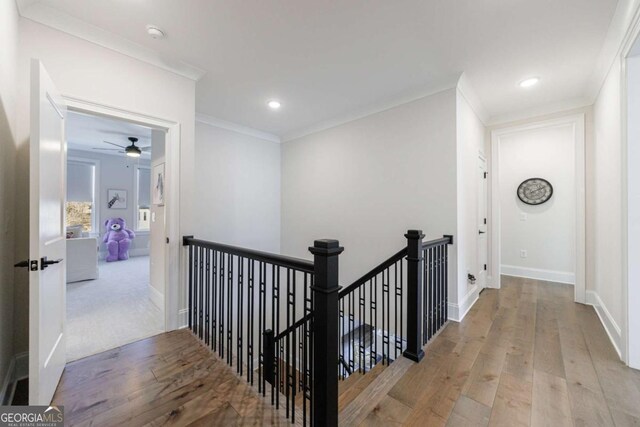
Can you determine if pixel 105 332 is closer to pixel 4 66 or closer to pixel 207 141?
pixel 4 66

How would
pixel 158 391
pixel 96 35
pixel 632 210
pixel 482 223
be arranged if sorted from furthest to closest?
pixel 482 223
pixel 96 35
pixel 632 210
pixel 158 391

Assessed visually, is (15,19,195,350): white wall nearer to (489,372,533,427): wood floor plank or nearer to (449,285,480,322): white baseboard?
(489,372,533,427): wood floor plank

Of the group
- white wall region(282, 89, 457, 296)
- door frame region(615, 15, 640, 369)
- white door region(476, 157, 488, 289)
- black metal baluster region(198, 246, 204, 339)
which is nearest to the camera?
door frame region(615, 15, 640, 369)

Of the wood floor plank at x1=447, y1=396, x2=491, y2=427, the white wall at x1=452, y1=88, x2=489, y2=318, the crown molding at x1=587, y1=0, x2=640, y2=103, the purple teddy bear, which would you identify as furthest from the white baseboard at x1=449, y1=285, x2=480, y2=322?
the purple teddy bear

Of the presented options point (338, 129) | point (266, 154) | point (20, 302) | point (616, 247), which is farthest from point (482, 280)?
point (20, 302)

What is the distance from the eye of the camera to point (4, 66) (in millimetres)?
1521

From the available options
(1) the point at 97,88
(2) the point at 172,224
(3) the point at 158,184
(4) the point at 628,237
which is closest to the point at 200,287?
(2) the point at 172,224

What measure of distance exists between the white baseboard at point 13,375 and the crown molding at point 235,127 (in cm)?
312

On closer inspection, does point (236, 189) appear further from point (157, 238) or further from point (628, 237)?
point (628, 237)

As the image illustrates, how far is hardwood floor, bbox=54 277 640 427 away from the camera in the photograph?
4.91ft

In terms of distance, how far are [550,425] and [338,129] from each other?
3700mm

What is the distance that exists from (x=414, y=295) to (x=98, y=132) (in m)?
6.19
